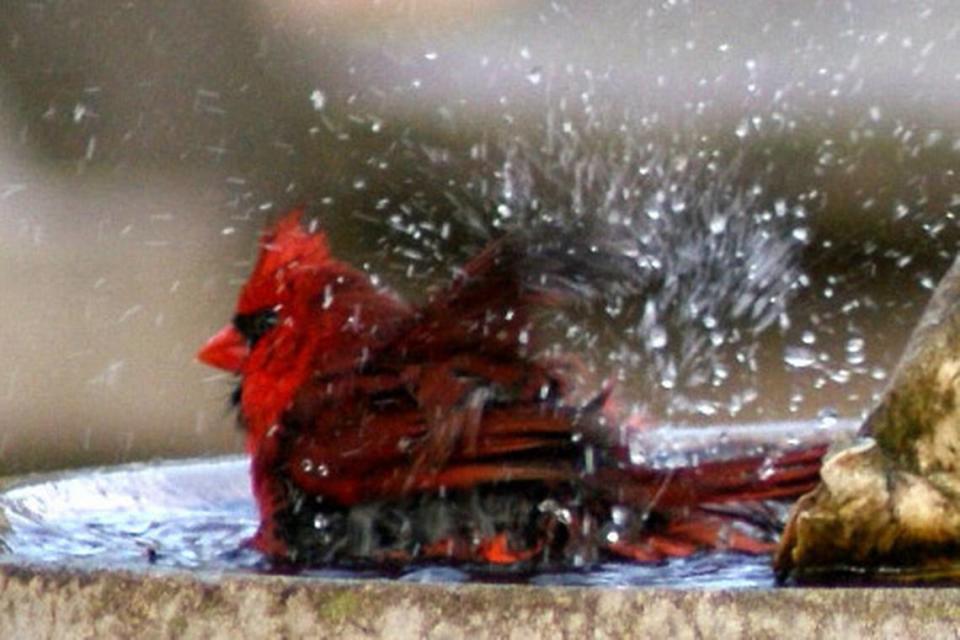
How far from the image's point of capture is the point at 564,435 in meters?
2.15

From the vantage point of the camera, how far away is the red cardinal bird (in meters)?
2.09

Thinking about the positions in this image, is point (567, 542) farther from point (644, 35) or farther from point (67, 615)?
point (644, 35)

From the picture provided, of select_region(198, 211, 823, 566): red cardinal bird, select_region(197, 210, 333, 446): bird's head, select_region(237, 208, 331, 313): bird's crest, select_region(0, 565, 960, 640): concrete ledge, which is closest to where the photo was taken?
select_region(0, 565, 960, 640): concrete ledge

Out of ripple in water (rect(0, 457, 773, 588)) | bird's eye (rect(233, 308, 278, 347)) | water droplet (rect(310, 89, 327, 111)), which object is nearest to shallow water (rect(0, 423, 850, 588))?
ripple in water (rect(0, 457, 773, 588))

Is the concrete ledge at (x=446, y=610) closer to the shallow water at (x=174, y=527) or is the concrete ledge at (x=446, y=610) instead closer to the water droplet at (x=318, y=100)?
the shallow water at (x=174, y=527)

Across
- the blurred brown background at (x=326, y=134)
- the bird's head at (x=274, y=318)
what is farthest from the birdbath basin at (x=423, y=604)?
the blurred brown background at (x=326, y=134)

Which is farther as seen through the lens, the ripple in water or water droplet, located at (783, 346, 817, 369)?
water droplet, located at (783, 346, 817, 369)

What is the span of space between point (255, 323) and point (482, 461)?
0.53m

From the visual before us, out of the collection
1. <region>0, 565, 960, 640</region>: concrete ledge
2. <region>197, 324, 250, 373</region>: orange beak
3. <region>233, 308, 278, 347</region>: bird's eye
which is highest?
<region>233, 308, 278, 347</region>: bird's eye

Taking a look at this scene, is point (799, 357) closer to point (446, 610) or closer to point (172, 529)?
point (172, 529)

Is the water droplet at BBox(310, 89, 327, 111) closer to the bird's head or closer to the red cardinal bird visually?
the bird's head

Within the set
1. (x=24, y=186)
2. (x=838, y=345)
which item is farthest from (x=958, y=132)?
(x=24, y=186)

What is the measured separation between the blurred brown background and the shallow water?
293 centimetres

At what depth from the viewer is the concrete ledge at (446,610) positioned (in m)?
1.51
